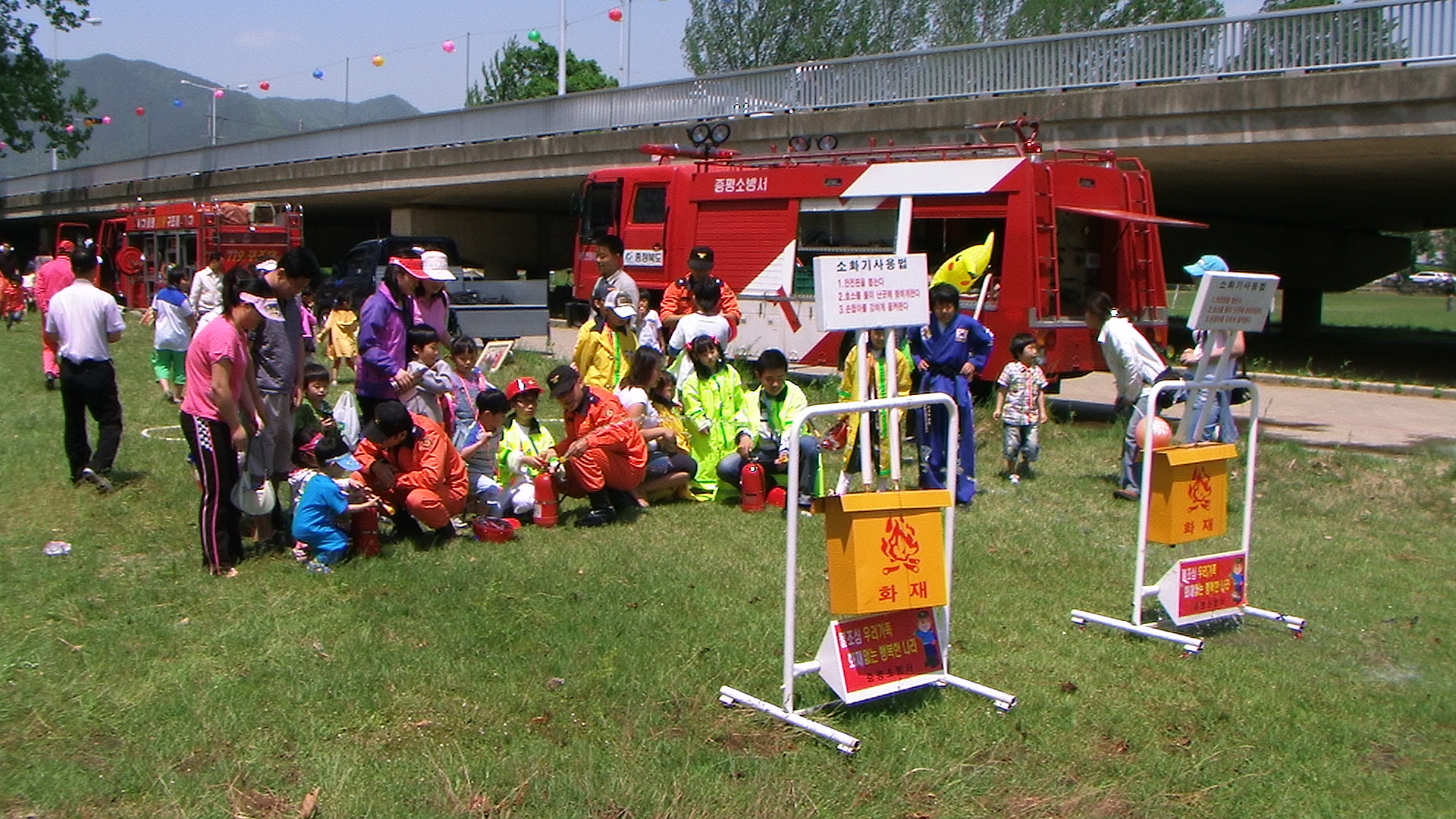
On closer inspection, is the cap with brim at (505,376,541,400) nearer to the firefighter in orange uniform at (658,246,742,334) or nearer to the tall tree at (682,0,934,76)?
the firefighter in orange uniform at (658,246,742,334)

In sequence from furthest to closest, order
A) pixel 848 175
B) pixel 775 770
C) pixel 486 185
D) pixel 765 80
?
1. pixel 486 185
2. pixel 765 80
3. pixel 848 175
4. pixel 775 770

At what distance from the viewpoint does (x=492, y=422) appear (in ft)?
27.3

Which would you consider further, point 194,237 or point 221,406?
point 194,237

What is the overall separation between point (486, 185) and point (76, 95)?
22.3m

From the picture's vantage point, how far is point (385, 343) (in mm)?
8117

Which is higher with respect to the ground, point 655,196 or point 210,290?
point 655,196

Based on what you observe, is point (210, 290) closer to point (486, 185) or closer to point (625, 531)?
point (625, 531)

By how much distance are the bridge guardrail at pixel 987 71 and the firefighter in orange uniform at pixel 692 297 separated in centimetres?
965

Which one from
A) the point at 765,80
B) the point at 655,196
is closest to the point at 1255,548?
the point at 655,196

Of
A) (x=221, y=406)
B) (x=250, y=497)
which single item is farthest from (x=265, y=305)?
(x=250, y=497)

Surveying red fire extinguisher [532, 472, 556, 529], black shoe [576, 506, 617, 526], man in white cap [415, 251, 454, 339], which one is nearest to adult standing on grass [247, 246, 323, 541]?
man in white cap [415, 251, 454, 339]

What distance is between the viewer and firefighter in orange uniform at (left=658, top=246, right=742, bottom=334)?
415 inches

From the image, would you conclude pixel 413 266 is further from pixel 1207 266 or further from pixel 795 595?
pixel 1207 266

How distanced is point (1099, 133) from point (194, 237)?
1776 cm
